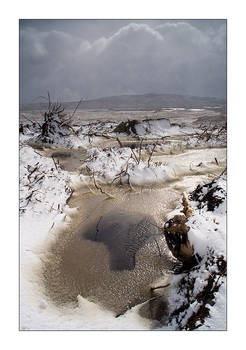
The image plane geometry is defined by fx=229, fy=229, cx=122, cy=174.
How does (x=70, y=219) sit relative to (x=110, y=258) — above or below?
above

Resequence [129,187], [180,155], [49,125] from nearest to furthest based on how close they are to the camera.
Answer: [129,187], [180,155], [49,125]

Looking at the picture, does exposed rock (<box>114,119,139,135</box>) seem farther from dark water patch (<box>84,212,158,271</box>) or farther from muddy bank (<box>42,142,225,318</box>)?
dark water patch (<box>84,212,158,271</box>)

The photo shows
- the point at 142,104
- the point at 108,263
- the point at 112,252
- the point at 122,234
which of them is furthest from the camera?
the point at 142,104

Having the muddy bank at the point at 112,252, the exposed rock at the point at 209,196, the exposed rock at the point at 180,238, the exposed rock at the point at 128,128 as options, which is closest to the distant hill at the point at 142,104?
the exposed rock at the point at 128,128

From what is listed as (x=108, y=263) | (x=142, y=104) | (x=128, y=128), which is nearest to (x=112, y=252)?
(x=108, y=263)

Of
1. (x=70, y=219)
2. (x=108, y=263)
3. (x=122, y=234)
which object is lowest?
(x=108, y=263)

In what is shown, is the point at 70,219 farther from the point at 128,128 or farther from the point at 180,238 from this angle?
the point at 128,128

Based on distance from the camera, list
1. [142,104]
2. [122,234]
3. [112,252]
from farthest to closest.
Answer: [142,104], [122,234], [112,252]

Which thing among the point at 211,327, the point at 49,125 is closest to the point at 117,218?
the point at 211,327

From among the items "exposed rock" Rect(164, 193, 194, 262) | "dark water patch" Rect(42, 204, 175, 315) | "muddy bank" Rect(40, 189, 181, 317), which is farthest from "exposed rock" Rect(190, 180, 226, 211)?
"exposed rock" Rect(164, 193, 194, 262)

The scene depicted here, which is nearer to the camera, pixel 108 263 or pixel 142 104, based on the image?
pixel 108 263

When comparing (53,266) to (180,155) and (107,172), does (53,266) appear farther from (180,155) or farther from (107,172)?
(180,155)
